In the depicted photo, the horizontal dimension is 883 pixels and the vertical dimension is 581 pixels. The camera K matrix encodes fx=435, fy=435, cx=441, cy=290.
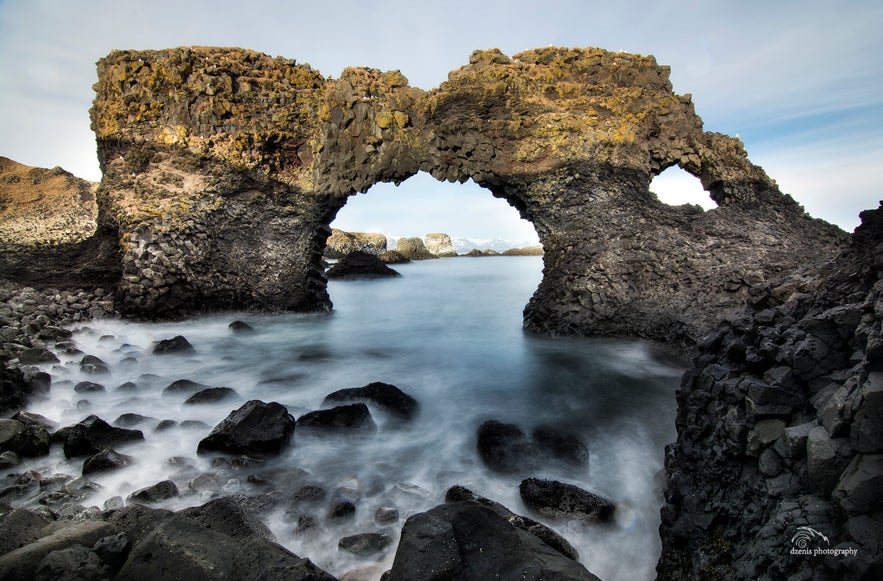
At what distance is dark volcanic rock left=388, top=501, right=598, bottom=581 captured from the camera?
2.05 m

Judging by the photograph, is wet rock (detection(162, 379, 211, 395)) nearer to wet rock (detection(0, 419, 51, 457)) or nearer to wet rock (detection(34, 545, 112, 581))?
wet rock (detection(0, 419, 51, 457))

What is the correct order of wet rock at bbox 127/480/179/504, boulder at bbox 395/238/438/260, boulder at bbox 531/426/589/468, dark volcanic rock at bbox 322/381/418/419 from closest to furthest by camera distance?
wet rock at bbox 127/480/179/504
boulder at bbox 531/426/589/468
dark volcanic rock at bbox 322/381/418/419
boulder at bbox 395/238/438/260

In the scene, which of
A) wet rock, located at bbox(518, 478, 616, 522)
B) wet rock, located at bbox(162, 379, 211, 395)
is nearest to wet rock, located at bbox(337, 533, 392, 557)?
wet rock, located at bbox(518, 478, 616, 522)

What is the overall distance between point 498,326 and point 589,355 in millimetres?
3464

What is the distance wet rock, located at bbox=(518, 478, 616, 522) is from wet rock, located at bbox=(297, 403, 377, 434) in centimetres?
209

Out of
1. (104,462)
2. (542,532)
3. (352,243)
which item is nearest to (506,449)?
(542,532)

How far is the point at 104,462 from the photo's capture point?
3768 mm

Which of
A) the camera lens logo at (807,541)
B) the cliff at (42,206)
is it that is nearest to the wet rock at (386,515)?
the camera lens logo at (807,541)

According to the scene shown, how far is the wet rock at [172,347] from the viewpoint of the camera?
752 cm

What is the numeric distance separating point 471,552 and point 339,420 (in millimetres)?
3078

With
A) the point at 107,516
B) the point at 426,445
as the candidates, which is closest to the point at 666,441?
the point at 426,445

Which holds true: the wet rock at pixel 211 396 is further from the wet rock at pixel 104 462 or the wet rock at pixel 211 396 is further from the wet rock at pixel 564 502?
the wet rock at pixel 564 502

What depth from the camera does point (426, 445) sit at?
→ 490cm

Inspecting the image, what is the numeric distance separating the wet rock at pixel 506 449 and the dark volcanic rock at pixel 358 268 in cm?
1865
